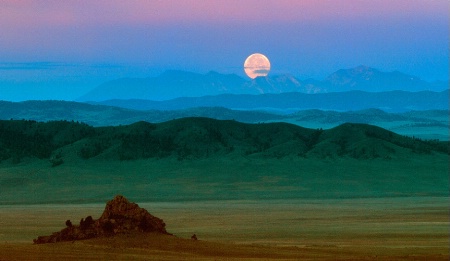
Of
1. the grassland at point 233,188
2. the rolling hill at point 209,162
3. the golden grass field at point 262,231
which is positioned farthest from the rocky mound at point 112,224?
the rolling hill at point 209,162

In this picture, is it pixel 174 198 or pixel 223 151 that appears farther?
pixel 223 151

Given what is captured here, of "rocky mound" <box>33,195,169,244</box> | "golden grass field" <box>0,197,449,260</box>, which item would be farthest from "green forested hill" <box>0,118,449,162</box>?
"rocky mound" <box>33,195,169,244</box>

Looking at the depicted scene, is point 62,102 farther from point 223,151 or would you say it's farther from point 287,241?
point 287,241

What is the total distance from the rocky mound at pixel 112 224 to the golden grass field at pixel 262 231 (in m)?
0.35

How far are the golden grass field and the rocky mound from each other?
1.15 ft

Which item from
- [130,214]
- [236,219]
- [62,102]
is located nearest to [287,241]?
[130,214]

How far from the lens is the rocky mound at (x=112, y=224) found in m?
19.8

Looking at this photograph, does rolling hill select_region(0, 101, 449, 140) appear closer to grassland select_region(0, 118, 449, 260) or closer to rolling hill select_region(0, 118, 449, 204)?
rolling hill select_region(0, 118, 449, 204)

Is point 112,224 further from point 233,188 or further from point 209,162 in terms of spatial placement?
point 209,162

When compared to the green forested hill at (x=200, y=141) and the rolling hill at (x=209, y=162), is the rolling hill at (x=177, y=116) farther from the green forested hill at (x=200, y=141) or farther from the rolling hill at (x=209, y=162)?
the rolling hill at (x=209, y=162)

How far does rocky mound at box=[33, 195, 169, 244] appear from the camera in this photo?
1984 centimetres

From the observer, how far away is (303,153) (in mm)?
65500

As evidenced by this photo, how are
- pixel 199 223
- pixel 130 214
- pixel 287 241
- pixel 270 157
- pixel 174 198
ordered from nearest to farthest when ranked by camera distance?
pixel 130 214, pixel 287 241, pixel 199 223, pixel 174 198, pixel 270 157

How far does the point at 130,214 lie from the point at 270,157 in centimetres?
4471
